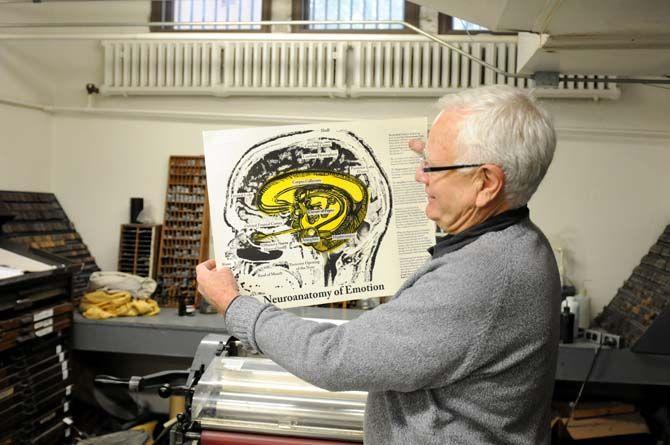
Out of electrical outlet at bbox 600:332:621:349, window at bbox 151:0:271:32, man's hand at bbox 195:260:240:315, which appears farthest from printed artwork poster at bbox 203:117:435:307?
window at bbox 151:0:271:32

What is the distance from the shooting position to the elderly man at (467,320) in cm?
86

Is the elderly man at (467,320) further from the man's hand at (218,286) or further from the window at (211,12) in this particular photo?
the window at (211,12)

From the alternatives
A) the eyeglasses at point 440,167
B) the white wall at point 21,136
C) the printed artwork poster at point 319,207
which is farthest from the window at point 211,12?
the eyeglasses at point 440,167

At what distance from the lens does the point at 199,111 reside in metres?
3.72

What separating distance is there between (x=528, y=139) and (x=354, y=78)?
2.74 meters

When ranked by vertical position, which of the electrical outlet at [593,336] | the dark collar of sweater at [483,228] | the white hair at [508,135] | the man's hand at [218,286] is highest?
the white hair at [508,135]

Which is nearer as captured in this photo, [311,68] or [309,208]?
[309,208]

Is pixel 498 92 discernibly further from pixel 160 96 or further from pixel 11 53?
pixel 11 53

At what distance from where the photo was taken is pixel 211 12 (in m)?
3.81

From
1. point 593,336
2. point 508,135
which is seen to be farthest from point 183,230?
point 508,135

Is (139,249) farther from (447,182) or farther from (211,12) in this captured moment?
(447,182)

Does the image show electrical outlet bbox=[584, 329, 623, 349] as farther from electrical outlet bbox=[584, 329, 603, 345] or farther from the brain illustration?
the brain illustration

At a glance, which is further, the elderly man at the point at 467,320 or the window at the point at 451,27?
the window at the point at 451,27

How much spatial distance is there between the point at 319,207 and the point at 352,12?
8.77 feet
